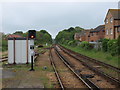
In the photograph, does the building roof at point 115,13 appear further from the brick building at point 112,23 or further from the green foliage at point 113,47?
the green foliage at point 113,47

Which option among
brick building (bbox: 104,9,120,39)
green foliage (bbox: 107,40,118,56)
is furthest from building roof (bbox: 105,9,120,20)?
green foliage (bbox: 107,40,118,56)

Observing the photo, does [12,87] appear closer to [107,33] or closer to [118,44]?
[118,44]

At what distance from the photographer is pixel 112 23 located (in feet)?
117

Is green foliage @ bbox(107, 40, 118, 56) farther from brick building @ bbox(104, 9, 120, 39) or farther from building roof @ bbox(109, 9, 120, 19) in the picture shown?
building roof @ bbox(109, 9, 120, 19)

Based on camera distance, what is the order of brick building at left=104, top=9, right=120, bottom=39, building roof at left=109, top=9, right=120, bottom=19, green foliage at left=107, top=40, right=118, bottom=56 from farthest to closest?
building roof at left=109, top=9, right=120, bottom=19
brick building at left=104, top=9, right=120, bottom=39
green foliage at left=107, top=40, right=118, bottom=56

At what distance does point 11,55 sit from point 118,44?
1034 cm

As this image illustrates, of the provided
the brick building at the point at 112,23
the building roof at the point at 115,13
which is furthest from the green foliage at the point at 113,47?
the building roof at the point at 115,13

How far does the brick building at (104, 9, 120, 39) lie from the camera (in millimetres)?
34000

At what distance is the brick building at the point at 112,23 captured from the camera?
3400 cm

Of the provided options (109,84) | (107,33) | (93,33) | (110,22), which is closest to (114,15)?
(110,22)

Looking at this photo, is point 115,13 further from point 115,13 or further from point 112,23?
point 112,23

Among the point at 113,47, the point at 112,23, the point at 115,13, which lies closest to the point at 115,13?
the point at 115,13

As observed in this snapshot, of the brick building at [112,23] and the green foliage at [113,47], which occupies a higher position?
the brick building at [112,23]

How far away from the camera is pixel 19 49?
14.2 meters
